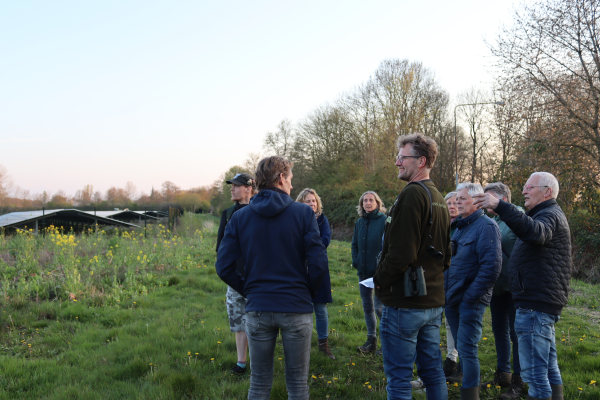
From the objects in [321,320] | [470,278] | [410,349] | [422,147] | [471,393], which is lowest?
[471,393]

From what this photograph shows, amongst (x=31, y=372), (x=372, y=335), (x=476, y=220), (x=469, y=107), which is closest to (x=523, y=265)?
(x=476, y=220)

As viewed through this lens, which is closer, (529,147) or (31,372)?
(31,372)

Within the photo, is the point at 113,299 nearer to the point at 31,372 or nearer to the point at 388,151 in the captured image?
the point at 31,372

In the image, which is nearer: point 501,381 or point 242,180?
point 501,381

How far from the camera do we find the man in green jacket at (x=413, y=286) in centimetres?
249

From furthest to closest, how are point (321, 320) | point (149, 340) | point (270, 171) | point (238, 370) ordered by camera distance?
point (149, 340) → point (321, 320) → point (238, 370) → point (270, 171)

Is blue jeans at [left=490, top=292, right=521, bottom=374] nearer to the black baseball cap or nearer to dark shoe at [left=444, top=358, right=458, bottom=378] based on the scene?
dark shoe at [left=444, top=358, right=458, bottom=378]

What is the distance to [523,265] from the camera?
3.07 m

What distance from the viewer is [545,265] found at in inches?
117

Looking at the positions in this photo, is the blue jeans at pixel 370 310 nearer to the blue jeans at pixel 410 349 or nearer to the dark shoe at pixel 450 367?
the dark shoe at pixel 450 367

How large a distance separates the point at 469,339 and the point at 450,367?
1155 millimetres

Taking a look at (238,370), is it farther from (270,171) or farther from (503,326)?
(503,326)

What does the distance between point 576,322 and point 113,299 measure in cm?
762

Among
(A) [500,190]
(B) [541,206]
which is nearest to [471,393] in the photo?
(B) [541,206]
